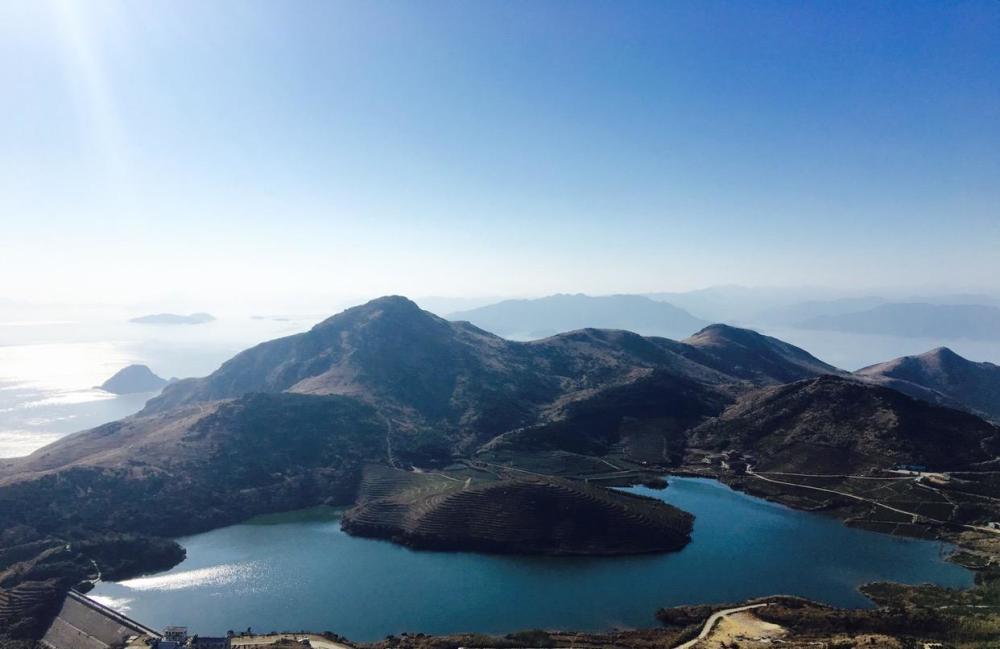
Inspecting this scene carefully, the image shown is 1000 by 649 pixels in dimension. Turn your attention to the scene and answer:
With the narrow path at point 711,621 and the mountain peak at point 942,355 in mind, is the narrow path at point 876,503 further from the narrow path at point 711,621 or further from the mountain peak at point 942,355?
the mountain peak at point 942,355

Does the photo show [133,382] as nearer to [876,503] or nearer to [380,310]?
[380,310]

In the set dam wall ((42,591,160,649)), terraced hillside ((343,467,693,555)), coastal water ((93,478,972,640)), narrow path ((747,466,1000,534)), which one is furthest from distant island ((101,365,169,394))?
narrow path ((747,466,1000,534))

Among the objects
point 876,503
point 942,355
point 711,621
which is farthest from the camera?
point 942,355

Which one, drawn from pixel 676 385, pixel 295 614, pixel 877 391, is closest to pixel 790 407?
pixel 877 391

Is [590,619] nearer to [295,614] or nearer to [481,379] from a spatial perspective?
[295,614]

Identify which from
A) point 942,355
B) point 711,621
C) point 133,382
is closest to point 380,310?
point 133,382

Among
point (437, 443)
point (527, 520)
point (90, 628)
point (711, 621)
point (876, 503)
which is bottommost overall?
point (90, 628)
